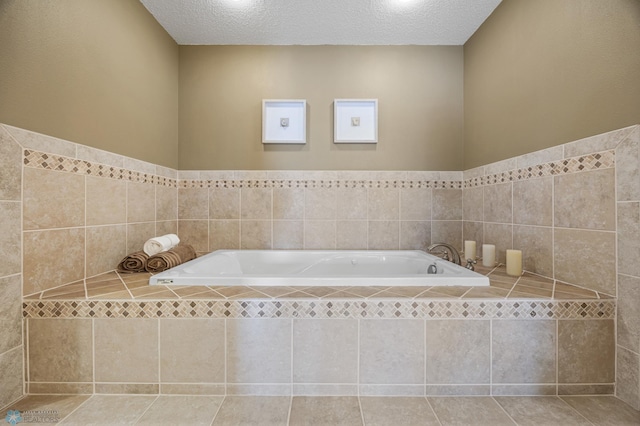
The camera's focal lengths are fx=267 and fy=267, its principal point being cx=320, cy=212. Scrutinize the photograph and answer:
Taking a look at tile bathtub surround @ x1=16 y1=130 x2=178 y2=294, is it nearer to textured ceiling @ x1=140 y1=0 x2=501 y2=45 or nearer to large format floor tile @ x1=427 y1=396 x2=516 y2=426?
textured ceiling @ x1=140 y1=0 x2=501 y2=45

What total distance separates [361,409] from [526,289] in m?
0.96

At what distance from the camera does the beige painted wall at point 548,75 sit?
3.77 feet

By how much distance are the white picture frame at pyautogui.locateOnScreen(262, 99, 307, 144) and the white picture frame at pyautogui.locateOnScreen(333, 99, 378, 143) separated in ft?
1.02

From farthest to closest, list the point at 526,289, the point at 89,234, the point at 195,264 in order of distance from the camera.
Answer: the point at 195,264 < the point at 89,234 < the point at 526,289

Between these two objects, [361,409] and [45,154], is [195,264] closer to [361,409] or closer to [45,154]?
[45,154]

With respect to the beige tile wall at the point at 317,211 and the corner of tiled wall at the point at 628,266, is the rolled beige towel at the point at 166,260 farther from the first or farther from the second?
the corner of tiled wall at the point at 628,266

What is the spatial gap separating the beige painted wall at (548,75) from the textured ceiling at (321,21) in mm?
257

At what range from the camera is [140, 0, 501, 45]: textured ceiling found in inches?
74.4


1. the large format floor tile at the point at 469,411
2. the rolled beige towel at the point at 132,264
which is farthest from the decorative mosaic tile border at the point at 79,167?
the large format floor tile at the point at 469,411

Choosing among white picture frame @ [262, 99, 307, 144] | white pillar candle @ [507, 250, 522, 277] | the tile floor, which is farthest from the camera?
white picture frame @ [262, 99, 307, 144]

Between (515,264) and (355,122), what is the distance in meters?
1.58

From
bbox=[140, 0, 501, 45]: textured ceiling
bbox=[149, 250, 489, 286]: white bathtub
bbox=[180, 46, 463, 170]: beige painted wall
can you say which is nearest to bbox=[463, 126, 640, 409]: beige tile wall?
bbox=[149, 250, 489, 286]: white bathtub

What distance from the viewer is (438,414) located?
1.05 metres

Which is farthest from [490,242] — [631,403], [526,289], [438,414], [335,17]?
[335,17]
